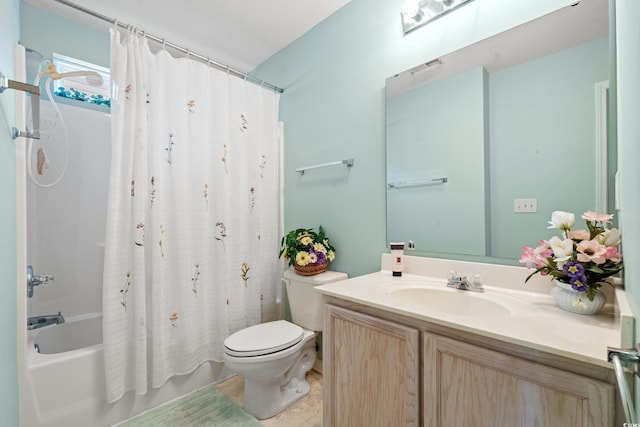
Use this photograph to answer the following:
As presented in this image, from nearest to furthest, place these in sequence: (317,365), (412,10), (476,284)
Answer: (476,284) → (412,10) → (317,365)

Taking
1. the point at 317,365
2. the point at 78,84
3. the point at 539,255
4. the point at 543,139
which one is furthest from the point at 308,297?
the point at 78,84

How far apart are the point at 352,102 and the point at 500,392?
5.35ft

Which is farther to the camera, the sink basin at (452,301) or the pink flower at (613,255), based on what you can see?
the sink basin at (452,301)

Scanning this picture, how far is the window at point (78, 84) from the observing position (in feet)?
6.27

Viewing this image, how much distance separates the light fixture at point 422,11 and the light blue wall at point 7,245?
1.77 m

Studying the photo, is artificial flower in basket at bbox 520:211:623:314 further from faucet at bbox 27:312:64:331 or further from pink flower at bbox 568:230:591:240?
faucet at bbox 27:312:64:331

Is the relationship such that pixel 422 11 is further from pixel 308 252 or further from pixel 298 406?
pixel 298 406

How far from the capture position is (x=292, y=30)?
2084 mm

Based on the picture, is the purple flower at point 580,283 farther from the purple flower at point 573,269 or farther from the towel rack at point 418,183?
the towel rack at point 418,183

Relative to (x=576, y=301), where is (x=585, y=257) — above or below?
above

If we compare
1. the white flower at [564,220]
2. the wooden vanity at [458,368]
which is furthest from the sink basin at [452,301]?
the white flower at [564,220]

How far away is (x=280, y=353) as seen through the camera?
1499 millimetres

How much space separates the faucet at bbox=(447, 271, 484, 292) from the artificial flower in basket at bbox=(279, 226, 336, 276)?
762 millimetres

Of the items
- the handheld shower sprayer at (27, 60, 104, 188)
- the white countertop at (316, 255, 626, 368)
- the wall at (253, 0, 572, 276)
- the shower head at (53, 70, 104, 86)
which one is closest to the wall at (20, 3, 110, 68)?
the handheld shower sprayer at (27, 60, 104, 188)
